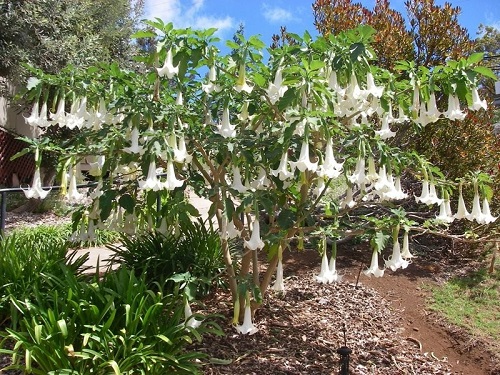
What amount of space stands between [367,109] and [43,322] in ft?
7.94

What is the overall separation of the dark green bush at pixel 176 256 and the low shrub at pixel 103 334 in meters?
0.74

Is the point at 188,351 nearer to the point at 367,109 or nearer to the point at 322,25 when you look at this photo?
the point at 367,109

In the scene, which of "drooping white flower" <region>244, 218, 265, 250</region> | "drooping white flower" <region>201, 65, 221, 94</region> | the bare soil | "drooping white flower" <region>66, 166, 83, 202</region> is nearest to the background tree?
"drooping white flower" <region>66, 166, 83, 202</region>

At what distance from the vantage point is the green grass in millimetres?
4137

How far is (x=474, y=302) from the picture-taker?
469 centimetres

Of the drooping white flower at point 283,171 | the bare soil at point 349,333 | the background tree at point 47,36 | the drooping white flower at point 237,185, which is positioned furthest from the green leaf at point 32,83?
the background tree at point 47,36

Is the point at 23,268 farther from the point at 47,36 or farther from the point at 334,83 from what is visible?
the point at 47,36

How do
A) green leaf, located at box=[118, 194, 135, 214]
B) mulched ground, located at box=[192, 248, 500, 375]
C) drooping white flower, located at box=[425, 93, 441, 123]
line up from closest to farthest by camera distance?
drooping white flower, located at box=[425, 93, 441, 123] → green leaf, located at box=[118, 194, 135, 214] → mulched ground, located at box=[192, 248, 500, 375]

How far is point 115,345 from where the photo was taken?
2820 mm

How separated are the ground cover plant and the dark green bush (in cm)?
70

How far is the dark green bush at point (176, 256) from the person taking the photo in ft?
13.4

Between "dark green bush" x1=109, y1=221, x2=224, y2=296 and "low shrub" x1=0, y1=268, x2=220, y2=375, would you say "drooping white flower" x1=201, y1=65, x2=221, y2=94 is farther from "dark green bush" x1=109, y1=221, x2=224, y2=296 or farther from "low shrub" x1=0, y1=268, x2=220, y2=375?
"dark green bush" x1=109, y1=221, x2=224, y2=296

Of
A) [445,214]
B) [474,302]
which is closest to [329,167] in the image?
[445,214]

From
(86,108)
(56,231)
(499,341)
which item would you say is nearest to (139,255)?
(86,108)
